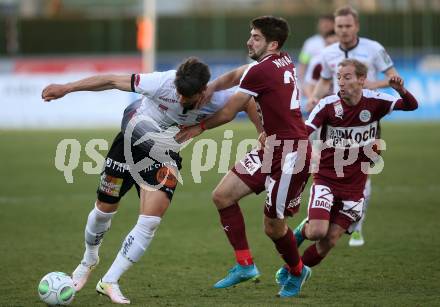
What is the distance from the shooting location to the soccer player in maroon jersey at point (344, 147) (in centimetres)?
798

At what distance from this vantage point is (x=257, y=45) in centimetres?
766

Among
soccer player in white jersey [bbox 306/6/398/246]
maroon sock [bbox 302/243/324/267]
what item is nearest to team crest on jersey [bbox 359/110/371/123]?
maroon sock [bbox 302/243/324/267]

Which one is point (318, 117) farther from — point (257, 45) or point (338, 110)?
point (257, 45)

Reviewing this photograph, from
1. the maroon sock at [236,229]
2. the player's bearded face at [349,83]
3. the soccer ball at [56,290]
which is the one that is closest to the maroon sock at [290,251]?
the maroon sock at [236,229]

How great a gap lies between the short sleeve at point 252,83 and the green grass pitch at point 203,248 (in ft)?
5.75

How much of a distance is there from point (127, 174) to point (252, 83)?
4.40 feet

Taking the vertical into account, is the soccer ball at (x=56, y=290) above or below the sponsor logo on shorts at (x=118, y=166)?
below

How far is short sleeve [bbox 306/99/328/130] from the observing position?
803 cm

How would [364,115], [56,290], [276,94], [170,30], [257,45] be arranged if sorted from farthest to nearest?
[170,30] < [364,115] < [257,45] < [276,94] < [56,290]

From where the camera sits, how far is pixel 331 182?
319 inches

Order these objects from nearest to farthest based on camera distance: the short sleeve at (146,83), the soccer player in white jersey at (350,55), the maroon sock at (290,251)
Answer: the short sleeve at (146,83) → the maroon sock at (290,251) → the soccer player in white jersey at (350,55)

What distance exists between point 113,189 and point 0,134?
17.9 meters

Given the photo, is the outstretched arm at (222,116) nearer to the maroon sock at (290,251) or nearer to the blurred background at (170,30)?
the maroon sock at (290,251)

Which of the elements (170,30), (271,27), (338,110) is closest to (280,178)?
(338,110)
